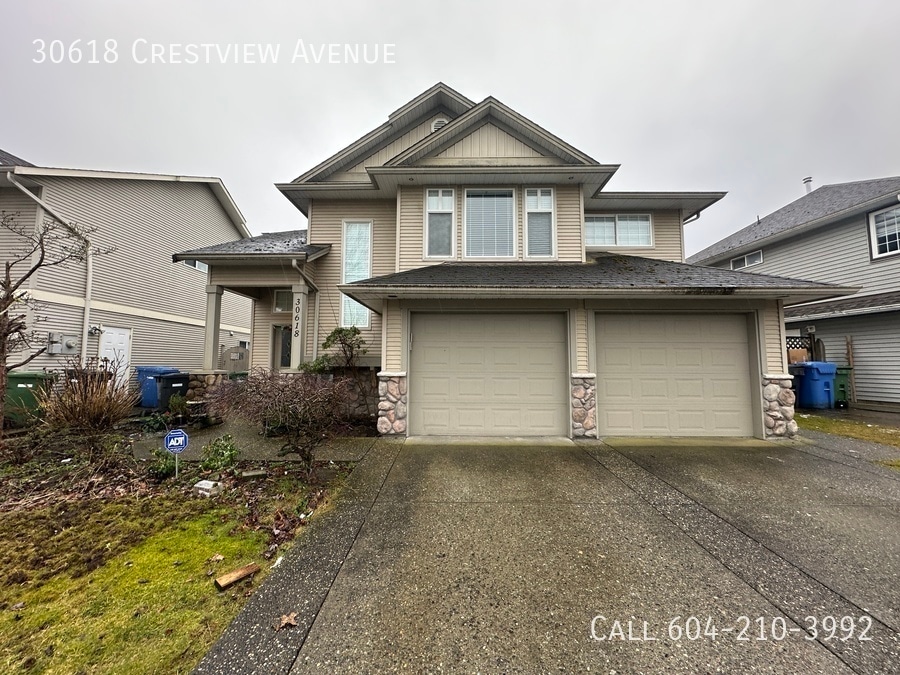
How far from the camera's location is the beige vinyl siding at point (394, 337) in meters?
6.09

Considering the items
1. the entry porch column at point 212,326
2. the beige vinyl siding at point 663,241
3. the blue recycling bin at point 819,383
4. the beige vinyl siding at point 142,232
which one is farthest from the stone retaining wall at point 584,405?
the beige vinyl siding at point 142,232

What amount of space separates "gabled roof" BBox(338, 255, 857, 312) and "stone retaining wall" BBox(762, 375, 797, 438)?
5.02 ft

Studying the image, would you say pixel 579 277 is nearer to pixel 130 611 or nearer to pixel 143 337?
pixel 130 611

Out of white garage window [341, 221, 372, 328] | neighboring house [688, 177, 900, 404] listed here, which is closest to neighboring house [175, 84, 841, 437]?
white garage window [341, 221, 372, 328]

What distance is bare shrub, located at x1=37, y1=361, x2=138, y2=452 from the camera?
171 inches

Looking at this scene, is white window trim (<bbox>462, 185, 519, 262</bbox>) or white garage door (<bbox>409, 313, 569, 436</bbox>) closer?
white garage door (<bbox>409, 313, 569, 436</bbox>)

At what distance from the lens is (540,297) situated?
5898 mm

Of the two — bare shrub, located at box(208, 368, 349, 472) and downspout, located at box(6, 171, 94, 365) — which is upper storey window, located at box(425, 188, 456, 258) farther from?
downspout, located at box(6, 171, 94, 365)

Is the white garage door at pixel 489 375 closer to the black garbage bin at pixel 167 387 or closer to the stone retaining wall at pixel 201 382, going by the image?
the stone retaining wall at pixel 201 382

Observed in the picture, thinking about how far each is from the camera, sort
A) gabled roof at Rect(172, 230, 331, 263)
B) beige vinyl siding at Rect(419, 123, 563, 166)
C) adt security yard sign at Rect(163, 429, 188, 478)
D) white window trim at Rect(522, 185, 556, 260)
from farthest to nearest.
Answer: gabled roof at Rect(172, 230, 331, 263)
beige vinyl siding at Rect(419, 123, 563, 166)
white window trim at Rect(522, 185, 556, 260)
adt security yard sign at Rect(163, 429, 188, 478)

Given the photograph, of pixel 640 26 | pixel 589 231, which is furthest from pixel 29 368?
pixel 640 26

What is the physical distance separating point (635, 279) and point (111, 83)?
46.5 ft

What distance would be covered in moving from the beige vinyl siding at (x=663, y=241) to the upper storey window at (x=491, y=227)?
116 inches

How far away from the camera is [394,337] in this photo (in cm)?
612
